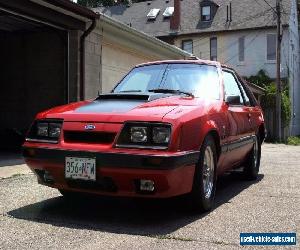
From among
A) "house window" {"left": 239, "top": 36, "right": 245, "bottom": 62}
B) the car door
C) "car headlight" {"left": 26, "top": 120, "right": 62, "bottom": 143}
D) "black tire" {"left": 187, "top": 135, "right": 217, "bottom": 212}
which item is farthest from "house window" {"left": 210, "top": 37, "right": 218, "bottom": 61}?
"car headlight" {"left": 26, "top": 120, "right": 62, "bottom": 143}

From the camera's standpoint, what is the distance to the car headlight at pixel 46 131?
503 centimetres

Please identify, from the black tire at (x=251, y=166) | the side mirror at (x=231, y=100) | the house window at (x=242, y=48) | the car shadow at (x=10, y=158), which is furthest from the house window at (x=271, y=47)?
the side mirror at (x=231, y=100)

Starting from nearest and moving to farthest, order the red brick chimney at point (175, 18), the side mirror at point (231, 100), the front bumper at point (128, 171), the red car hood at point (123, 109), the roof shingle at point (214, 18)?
the front bumper at point (128, 171), the red car hood at point (123, 109), the side mirror at point (231, 100), the roof shingle at point (214, 18), the red brick chimney at point (175, 18)

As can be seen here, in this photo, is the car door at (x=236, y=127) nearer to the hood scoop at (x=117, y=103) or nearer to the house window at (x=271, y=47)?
the hood scoop at (x=117, y=103)

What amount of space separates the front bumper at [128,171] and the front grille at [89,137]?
172 mm

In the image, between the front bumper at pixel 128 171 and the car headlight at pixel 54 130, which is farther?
the car headlight at pixel 54 130

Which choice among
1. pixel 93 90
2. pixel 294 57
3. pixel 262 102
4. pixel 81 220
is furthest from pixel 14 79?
pixel 294 57

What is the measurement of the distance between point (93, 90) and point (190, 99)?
23.1ft

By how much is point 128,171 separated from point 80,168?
1.63 feet

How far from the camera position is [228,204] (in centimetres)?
582

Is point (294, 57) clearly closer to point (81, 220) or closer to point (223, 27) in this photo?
point (223, 27)

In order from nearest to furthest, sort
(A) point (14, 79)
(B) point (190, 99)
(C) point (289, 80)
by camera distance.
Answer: (B) point (190, 99)
(A) point (14, 79)
(C) point (289, 80)

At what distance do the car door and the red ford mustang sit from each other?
82 millimetres

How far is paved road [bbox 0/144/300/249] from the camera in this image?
13.8 ft
